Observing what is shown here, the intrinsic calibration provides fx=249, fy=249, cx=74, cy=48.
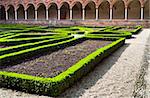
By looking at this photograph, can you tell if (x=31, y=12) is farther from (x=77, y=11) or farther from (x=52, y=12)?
(x=77, y=11)

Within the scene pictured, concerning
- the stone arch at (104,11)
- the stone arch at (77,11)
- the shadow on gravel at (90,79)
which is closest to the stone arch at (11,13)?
the stone arch at (77,11)

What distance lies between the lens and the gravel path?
6.40m

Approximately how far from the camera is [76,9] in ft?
126

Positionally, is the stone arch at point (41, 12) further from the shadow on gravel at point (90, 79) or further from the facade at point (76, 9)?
the shadow on gravel at point (90, 79)

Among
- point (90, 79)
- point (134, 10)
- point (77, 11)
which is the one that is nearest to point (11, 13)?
point (77, 11)

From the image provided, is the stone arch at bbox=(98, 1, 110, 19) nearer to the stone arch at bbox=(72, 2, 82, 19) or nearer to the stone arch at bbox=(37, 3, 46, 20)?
the stone arch at bbox=(72, 2, 82, 19)

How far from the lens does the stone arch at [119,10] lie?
36.4 meters

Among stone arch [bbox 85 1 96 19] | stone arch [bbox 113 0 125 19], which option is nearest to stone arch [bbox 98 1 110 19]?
stone arch [bbox 85 1 96 19]

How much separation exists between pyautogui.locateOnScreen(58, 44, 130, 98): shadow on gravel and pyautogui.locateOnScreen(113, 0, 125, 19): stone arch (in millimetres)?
26607

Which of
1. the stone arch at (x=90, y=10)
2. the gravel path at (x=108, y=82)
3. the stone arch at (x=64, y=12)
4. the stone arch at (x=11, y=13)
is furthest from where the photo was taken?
the stone arch at (x=11, y=13)

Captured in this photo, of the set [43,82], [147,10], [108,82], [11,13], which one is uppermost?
[11,13]

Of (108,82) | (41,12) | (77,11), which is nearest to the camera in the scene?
(108,82)

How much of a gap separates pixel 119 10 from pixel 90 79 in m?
30.3

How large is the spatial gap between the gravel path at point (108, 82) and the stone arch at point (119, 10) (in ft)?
87.5
